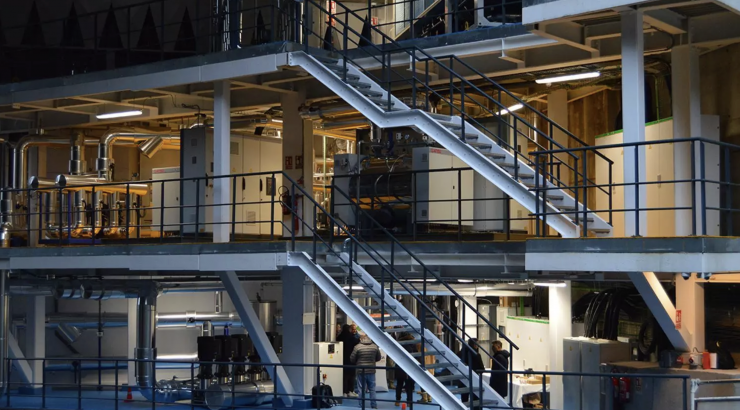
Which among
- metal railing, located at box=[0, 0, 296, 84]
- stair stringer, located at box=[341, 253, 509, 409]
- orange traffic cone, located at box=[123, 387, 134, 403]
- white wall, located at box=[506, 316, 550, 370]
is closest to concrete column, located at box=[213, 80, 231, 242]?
stair stringer, located at box=[341, 253, 509, 409]

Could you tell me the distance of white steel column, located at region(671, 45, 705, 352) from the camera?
13922mm

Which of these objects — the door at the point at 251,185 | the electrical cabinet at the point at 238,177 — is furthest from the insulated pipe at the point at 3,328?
the door at the point at 251,185

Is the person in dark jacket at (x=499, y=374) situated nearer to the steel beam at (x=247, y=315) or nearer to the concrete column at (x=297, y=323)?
the concrete column at (x=297, y=323)

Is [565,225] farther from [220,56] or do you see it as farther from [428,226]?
[220,56]

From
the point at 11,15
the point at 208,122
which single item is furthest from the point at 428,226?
the point at 11,15

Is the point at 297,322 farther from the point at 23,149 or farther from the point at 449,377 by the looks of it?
the point at 23,149

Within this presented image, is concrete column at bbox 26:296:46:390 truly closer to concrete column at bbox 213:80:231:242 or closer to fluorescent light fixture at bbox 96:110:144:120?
fluorescent light fixture at bbox 96:110:144:120

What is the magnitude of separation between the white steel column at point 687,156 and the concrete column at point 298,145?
7.08 m

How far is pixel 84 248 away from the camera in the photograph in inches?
683

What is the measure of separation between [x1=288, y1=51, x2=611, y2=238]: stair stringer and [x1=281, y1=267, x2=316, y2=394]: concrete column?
4454 millimetres

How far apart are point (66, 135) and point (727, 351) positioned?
14.6m

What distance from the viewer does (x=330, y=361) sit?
66.1 feet

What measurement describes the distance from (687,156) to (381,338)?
4.91 m

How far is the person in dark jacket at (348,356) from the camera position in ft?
68.9
